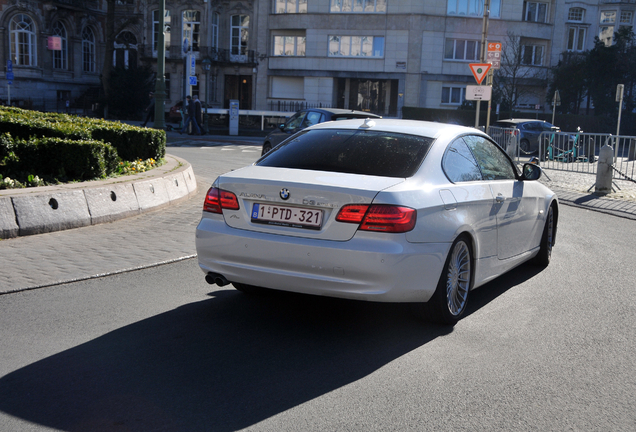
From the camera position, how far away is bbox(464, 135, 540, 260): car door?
6.26 meters

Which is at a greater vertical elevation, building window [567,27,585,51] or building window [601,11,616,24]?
building window [601,11,616,24]

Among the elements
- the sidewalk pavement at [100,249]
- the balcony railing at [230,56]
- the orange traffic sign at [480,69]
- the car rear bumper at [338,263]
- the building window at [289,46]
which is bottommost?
the sidewalk pavement at [100,249]

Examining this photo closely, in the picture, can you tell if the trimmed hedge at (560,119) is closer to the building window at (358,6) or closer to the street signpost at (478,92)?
the building window at (358,6)

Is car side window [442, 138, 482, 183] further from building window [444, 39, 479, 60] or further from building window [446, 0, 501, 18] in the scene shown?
building window [446, 0, 501, 18]

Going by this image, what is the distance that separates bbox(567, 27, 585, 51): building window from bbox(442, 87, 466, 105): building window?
11.1 m

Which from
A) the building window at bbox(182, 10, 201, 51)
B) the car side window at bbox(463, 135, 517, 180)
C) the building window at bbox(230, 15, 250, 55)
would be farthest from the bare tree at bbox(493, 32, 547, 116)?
the car side window at bbox(463, 135, 517, 180)

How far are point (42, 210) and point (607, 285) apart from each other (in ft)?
20.3

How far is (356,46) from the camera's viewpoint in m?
51.0

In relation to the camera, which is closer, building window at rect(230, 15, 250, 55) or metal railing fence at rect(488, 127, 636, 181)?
metal railing fence at rect(488, 127, 636, 181)

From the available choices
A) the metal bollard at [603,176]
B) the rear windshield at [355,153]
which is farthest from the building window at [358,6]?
the rear windshield at [355,153]

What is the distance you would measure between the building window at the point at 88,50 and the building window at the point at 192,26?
9.54m

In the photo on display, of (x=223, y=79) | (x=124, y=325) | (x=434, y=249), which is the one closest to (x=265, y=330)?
(x=124, y=325)

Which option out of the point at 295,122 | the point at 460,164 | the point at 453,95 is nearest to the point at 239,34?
the point at 453,95

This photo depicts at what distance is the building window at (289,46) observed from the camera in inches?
2084
